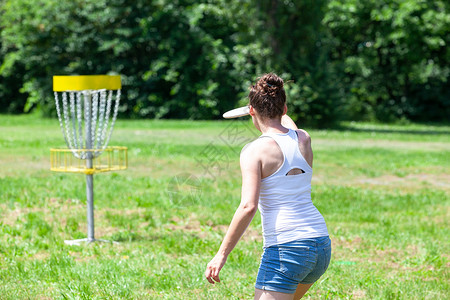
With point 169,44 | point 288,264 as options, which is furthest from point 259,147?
point 169,44

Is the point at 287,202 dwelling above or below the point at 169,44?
below

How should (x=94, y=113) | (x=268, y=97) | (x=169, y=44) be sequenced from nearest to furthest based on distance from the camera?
(x=268, y=97) → (x=94, y=113) → (x=169, y=44)

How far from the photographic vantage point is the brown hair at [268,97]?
10.7 ft

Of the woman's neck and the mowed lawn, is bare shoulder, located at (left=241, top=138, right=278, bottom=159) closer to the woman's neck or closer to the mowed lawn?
the woman's neck

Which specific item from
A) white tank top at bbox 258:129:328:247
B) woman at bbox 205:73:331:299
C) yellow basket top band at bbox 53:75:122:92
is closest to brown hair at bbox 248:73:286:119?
woman at bbox 205:73:331:299

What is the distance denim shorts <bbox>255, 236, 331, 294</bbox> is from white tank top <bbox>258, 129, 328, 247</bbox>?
0.12 ft

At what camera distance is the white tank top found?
127 inches

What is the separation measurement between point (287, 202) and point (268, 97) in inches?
21.1

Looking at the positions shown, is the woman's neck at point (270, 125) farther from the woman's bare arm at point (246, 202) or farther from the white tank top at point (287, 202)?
the woman's bare arm at point (246, 202)

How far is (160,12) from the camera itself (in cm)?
3091

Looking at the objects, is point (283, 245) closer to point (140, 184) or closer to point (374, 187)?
point (140, 184)

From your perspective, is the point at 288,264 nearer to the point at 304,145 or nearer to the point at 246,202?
the point at 246,202

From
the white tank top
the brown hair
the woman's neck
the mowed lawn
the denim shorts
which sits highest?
the brown hair

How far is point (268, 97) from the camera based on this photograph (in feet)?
10.7
